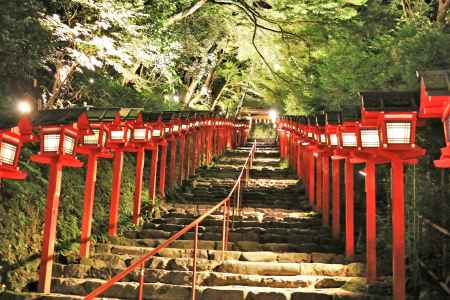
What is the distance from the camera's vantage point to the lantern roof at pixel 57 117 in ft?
22.8

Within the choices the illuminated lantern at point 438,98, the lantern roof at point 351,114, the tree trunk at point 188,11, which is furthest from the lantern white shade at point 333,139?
the tree trunk at point 188,11

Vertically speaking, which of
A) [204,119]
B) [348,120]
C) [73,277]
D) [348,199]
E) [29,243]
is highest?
[204,119]

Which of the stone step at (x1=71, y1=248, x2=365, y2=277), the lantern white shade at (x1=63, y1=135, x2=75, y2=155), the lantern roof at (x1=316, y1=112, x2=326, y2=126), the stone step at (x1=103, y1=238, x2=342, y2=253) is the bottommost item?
the stone step at (x1=71, y1=248, x2=365, y2=277)

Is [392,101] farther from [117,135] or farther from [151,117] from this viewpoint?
[151,117]

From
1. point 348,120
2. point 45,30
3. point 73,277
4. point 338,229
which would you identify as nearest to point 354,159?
point 348,120

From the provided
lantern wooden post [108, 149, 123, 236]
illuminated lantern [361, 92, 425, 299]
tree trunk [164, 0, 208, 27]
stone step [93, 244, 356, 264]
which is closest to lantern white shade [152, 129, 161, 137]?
lantern wooden post [108, 149, 123, 236]

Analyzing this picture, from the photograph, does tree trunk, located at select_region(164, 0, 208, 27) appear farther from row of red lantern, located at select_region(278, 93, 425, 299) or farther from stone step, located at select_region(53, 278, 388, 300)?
stone step, located at select_region(53, 278, 388, 300)

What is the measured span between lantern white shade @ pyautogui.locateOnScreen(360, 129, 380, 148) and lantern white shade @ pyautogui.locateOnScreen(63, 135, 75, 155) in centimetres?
467

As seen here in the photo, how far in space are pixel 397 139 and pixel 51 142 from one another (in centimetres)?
524

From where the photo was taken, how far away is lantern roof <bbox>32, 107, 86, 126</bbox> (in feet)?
22.8

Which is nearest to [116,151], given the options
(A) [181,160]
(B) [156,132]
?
(B) [156,132]

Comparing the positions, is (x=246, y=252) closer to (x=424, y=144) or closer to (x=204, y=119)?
(x=424, y=144)

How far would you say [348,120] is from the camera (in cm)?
802

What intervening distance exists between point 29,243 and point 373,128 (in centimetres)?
585
